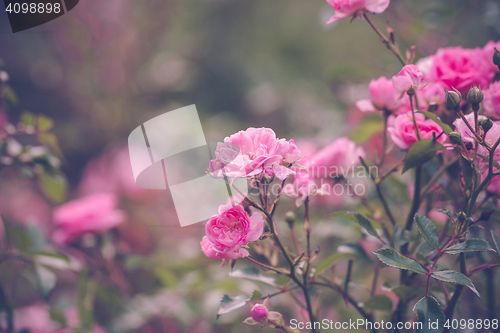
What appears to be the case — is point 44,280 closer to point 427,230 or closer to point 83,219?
point 83,219

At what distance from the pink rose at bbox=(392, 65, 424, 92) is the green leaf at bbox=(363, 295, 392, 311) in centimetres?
26

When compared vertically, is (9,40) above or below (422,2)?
above

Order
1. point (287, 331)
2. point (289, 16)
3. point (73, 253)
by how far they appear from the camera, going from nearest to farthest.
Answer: point (287, 331) < point (73, 253) < point (289, 16)

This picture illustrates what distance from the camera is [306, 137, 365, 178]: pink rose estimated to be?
0.47 metres

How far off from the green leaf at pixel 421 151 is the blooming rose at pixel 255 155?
14 cm

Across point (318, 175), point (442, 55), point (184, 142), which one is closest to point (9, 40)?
point (184, 142)

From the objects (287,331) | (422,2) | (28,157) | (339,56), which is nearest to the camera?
(287,331)

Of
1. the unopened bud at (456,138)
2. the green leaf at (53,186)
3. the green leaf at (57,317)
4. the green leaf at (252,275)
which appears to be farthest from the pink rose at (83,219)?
the unopened bud at (456,138)

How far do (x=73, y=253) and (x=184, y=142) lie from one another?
17.7 inches

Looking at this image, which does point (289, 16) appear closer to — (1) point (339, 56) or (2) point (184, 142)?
(1) point (339, 56)

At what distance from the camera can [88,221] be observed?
0.70m
